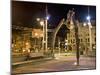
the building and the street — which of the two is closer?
the street

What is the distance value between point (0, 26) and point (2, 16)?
0.13 m

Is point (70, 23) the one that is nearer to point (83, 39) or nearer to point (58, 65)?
point (83, 39)

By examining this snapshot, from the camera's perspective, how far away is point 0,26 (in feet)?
8.94

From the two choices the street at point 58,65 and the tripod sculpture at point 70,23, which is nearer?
the street at point 58,65

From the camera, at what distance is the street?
9.31ft

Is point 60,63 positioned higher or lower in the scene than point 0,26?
lower

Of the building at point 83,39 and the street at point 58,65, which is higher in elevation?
the building at point 83,39

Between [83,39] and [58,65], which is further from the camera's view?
[83,39]

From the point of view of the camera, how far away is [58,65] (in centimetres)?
298

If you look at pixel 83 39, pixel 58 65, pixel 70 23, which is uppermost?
pixel 70 23

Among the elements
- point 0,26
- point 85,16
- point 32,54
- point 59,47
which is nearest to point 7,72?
point 32,54

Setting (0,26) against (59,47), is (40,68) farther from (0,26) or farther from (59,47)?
(0,26)

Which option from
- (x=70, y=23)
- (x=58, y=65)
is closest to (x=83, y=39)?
(x=70, y=23)

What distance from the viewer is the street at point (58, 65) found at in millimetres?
2838
